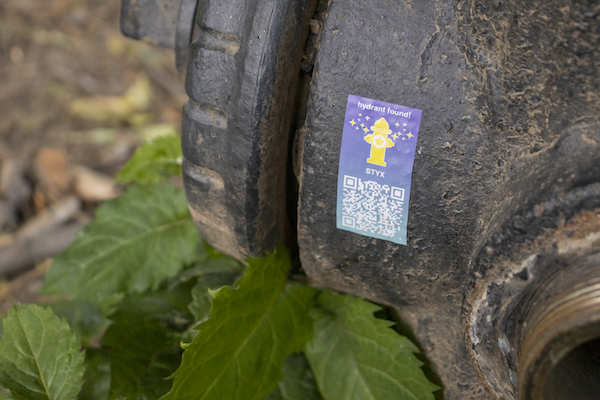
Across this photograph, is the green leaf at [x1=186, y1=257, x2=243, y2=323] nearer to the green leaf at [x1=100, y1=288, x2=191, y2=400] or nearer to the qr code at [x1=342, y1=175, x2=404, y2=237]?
the green leaf at [x1=100, y1=288, x2=191, y2=400]

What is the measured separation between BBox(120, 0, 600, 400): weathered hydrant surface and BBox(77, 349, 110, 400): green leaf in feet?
1.71

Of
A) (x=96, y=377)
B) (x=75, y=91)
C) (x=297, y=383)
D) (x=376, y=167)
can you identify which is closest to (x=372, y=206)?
(x=376, y=167)

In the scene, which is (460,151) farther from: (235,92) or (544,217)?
(235,92)

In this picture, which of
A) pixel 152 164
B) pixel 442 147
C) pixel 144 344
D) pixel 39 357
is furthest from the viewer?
pixel 152 164

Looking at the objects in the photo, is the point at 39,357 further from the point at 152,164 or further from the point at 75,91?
the point at 75,91

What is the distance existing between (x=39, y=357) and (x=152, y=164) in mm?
591

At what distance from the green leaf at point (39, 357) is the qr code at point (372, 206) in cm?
58

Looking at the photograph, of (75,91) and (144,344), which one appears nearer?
(144,344)

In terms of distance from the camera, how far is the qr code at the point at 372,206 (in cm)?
83

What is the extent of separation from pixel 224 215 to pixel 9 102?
6.91 ft

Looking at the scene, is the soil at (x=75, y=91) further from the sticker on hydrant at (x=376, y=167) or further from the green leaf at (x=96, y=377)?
the sticker on hydrant at (x=376, y=167)

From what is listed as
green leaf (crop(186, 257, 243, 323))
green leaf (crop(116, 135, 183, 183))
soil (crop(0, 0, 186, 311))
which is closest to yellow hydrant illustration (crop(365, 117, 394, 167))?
green leaf (crop(186, 257, 243, 323))

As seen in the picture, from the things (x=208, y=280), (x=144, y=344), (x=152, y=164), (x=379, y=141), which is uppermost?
(x=379, y=141)

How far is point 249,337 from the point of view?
3.18 feet
